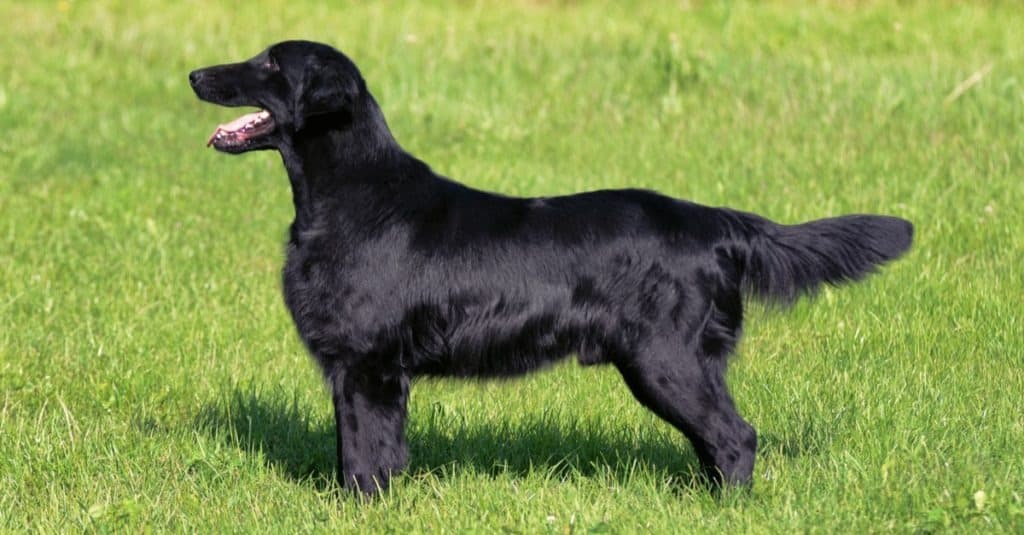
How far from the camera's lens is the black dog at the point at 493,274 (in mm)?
4352

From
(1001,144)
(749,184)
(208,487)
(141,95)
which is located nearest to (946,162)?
(1001,144)

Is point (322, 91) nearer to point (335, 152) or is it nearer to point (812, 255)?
point (335, 152)

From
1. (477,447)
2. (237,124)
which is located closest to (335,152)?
(237,124)

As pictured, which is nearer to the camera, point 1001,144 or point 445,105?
point 1001,144

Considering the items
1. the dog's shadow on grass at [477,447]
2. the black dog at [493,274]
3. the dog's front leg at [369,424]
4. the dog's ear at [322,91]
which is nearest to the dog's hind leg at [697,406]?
the black dog at [493,274]

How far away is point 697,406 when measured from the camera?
4.31m

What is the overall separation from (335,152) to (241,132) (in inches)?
12.9

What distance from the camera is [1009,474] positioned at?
4316 mm

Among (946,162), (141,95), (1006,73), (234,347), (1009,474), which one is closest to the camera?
(1009,474)

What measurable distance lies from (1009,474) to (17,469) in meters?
3.46

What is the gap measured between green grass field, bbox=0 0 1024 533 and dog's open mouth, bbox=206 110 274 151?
107 centimetres

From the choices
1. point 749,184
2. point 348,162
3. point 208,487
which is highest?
point 348,162

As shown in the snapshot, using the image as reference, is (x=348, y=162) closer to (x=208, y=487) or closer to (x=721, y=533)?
(x=208, y=487)

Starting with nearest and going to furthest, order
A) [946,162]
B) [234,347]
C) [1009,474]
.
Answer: [1009,474], [234,347], [946,162]
